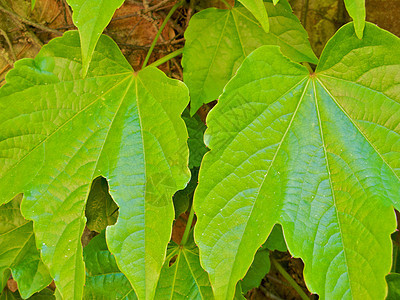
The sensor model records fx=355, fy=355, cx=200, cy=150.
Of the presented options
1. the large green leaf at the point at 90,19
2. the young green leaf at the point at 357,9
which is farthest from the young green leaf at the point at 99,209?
the young green leaf at the point at 357,9

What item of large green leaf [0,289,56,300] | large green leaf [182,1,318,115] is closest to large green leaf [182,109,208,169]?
large green leaf [182,1,318,115]

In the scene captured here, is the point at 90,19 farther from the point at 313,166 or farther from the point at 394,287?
the point at 394,287

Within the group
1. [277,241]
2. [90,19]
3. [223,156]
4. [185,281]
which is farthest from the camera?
[277,241]

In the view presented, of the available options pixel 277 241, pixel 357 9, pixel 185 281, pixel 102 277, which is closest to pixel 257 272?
pixel 277 241

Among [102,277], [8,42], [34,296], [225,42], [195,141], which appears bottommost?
[34,296]

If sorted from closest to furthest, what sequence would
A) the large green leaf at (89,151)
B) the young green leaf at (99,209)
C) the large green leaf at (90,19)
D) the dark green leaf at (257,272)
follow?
the large green leaf at (90,19) < the large green leaf at (89,151) < the young green leaf at (99,209) < the dark green leaf at (257,272)

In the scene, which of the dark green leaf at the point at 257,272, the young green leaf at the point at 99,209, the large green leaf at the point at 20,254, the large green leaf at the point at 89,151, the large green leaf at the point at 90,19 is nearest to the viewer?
the large green leaf at the point at 90,19

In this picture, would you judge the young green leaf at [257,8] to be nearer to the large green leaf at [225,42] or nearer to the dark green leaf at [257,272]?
the large green leaf at [225,42]
